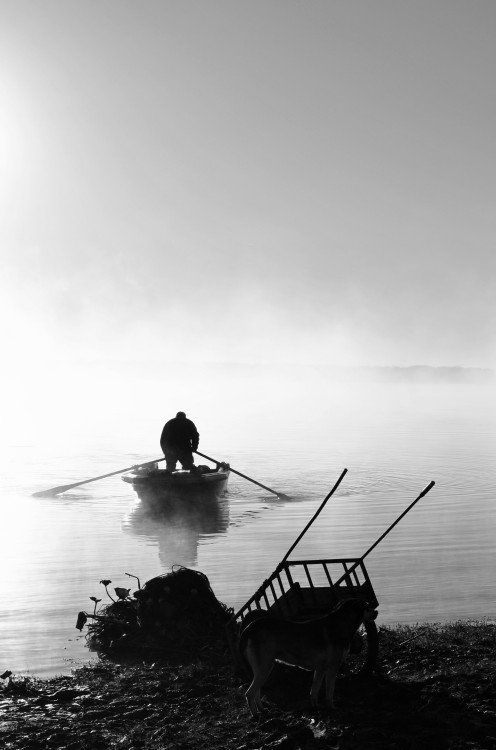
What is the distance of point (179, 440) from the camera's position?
27.9 m

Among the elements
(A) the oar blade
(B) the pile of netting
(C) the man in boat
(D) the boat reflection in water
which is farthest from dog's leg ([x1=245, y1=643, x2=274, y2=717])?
(A) the oar blade

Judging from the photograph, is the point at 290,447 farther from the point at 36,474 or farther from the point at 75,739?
the point at 75,739

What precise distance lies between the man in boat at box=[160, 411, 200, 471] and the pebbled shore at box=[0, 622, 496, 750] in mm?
16432

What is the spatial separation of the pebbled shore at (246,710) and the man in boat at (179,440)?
16.4 metres

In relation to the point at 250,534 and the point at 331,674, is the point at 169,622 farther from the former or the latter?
the point at 250,534

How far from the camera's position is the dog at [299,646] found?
8.69m

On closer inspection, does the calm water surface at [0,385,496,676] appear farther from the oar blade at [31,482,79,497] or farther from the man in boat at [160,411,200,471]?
the man in boat at [160,411,200,471]

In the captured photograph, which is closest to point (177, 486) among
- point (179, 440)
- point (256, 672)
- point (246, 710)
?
point (179, 440)

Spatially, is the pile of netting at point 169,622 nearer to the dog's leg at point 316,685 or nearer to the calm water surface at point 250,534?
the calm water surface at point 250,534

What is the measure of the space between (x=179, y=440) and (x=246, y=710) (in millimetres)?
18951

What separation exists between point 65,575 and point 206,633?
646 cm

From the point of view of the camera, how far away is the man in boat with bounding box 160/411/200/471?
27.7 meters

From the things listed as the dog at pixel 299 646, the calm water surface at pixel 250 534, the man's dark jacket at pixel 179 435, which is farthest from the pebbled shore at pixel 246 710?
the man's dark jacket at pixel 179 435

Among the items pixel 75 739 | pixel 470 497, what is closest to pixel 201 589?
pixel 75 739
